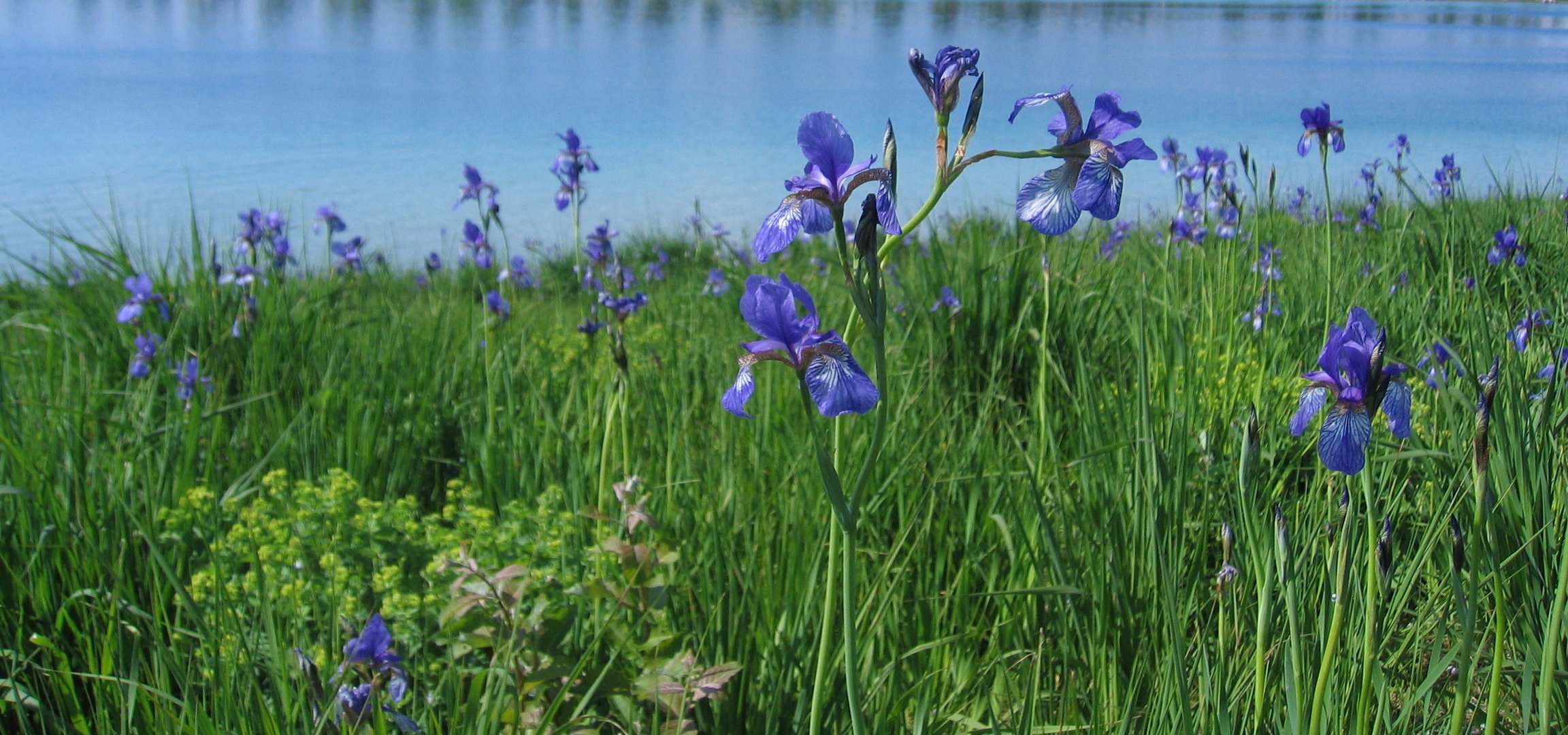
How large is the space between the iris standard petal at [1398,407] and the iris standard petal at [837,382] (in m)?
0.55

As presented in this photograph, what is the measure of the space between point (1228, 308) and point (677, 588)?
1961mm

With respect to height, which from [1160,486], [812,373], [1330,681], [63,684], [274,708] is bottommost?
[63,684]

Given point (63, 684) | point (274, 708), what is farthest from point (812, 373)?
point (63, 684)

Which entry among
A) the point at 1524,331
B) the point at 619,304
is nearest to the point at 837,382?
the point at 619,304

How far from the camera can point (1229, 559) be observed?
4.32ft

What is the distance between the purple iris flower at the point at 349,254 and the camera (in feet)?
13.0

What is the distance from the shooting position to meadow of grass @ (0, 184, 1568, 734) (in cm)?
139

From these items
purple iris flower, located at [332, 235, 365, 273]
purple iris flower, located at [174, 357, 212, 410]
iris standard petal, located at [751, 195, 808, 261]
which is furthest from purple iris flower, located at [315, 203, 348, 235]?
iris standard petal, located at [751, 195, 808, 261]

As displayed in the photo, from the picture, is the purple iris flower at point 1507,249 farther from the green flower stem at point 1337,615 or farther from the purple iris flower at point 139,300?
the purple iris flower at point 139,300

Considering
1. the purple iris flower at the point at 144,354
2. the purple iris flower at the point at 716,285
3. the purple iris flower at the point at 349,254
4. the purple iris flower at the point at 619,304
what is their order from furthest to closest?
1. the purple iris flower at the point at 716,285
2. the purple iris flower at the point at 349,254
3. the purple iris flower at the point at 144,354
4. the purple iris flower at the point at 619,304

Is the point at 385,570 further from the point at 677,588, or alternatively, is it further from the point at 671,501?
the point at 671,501

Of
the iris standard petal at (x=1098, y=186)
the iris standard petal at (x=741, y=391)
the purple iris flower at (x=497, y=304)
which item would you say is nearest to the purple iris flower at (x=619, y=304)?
the purple iris flower at (x=497, y=304)

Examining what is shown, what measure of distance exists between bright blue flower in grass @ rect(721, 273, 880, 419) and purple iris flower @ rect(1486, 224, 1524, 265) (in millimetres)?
2555

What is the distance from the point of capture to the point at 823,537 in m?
1.80
